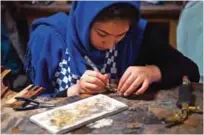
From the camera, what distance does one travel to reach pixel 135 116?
76 centimetres

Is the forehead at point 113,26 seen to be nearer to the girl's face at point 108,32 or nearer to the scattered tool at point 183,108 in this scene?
the girl's face at point 108,32

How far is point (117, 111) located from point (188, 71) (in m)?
0.37

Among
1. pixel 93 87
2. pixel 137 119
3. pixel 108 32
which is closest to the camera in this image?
pixel 137 119

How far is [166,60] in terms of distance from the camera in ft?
3.64

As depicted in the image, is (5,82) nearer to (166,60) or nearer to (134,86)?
(134,86)

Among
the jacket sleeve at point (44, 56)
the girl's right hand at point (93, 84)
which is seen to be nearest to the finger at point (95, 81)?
the girl's right hand at point (93, 84)

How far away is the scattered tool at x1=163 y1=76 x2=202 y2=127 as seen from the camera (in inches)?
28.8

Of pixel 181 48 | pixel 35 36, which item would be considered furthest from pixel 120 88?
pixel 181 48

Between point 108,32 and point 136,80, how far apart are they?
16cm

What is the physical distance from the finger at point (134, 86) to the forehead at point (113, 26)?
146 mm

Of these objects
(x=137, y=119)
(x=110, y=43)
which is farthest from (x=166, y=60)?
(x=137, y=119)

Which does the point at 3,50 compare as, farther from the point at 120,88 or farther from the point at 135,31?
the point at 120,88

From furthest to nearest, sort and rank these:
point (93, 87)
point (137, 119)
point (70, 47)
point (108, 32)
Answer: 1. point (70, 47)
2. point (108, 32)
3. point (93, 87)
4. point (137, 119)

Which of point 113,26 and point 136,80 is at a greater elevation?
point 113,26
